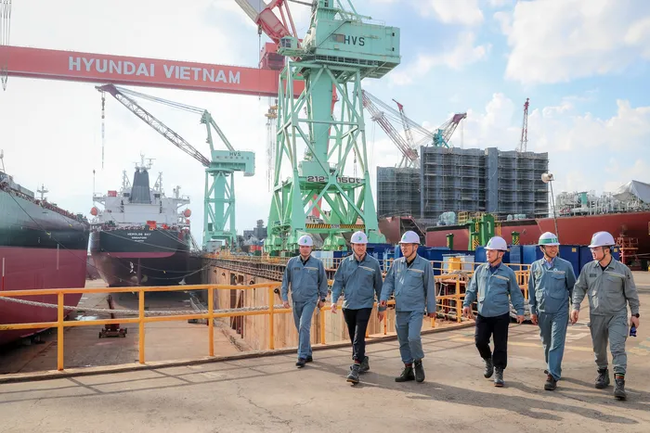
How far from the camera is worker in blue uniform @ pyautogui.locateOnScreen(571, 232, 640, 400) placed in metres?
5.53

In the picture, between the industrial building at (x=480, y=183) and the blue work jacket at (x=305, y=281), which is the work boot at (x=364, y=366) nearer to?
the blue work jacket at (x=305, y=281)

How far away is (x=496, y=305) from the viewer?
600 cm

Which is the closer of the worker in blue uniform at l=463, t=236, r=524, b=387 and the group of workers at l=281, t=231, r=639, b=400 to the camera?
the group of workers at l=281, t=231, r=639, b=400

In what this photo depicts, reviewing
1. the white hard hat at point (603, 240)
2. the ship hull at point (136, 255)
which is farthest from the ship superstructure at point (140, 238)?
the white hard hat at point (603, 240)

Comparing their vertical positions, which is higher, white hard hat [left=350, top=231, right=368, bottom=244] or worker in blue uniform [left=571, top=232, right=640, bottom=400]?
white hard hat [left=350, top=231, right=368, bottom=244]

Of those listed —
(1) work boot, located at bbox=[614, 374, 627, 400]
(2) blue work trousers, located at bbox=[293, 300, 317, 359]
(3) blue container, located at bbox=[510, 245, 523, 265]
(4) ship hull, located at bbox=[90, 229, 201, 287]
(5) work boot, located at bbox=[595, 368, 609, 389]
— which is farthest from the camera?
(4) ship hull, located at bbox=[90, 229, 201, 287]

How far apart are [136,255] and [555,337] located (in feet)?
119

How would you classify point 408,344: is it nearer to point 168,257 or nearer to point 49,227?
point 49,227

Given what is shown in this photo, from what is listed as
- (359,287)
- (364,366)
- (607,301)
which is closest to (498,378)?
(607,301)

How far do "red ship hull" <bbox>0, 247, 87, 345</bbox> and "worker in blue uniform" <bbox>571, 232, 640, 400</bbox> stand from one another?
16.7 meters

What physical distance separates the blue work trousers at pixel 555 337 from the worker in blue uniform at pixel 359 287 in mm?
2141

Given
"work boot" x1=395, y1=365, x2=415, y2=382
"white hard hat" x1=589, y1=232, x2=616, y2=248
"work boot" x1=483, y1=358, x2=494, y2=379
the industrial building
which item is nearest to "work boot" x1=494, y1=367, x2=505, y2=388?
"work boot" x1=483, y1=358, x2=494, y2=379

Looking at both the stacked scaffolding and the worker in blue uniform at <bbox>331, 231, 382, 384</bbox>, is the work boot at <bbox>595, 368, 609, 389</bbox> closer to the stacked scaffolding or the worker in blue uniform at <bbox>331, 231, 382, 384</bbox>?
the worker in blue uniform at <bbox>331, 231, 382, 384</bbox>

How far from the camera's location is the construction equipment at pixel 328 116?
27.6 metres
